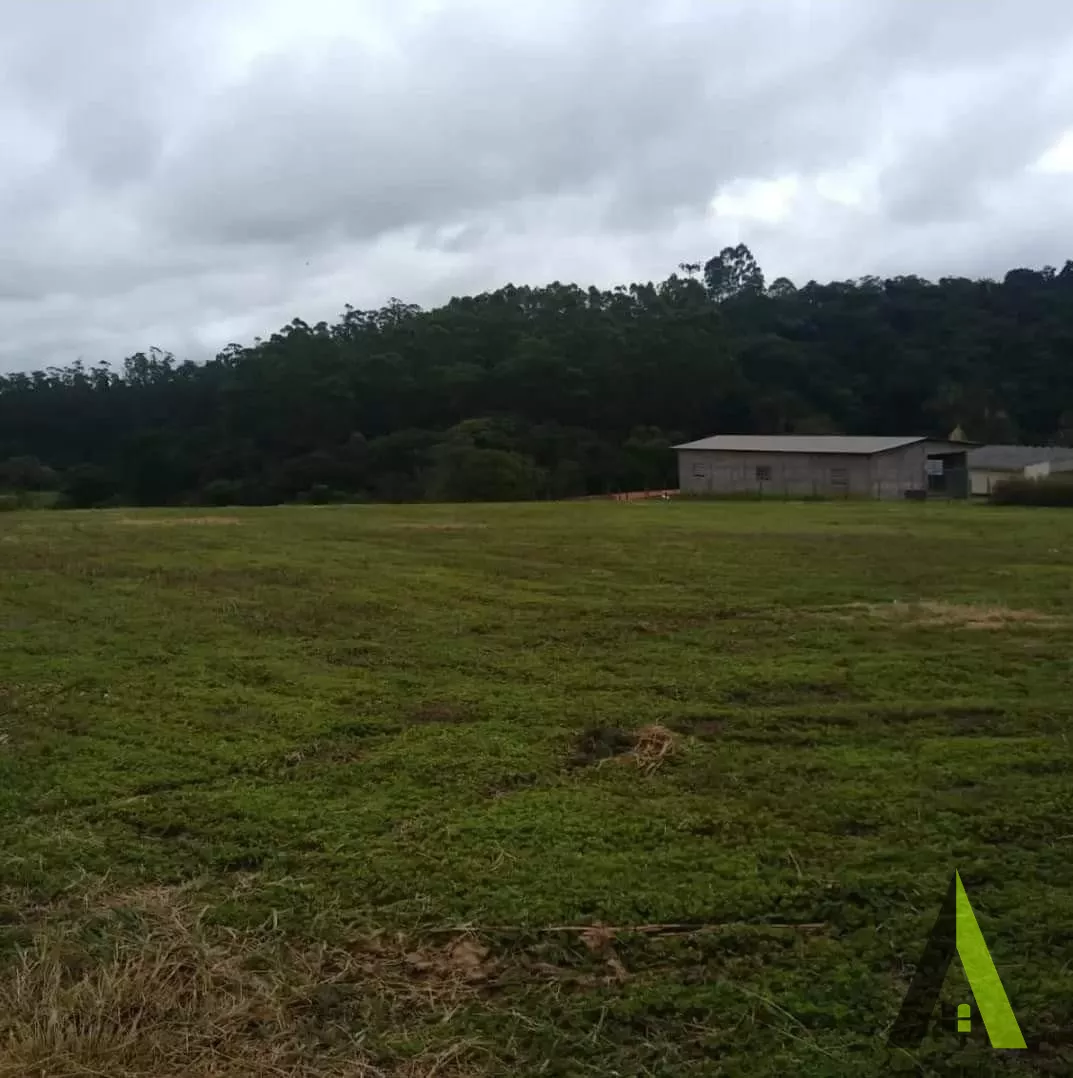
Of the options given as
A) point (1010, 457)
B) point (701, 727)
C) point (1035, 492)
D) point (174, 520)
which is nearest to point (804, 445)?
point (1010, 457)

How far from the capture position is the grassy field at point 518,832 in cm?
323

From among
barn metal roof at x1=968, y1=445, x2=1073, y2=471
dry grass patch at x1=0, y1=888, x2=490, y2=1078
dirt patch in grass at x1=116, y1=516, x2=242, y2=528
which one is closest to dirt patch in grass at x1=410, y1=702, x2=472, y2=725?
dry grass patch at x1=0, y1=888, x2=490, y2=1078

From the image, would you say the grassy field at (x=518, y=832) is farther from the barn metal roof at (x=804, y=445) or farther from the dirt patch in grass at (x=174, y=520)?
the barn metal roof at (x=804, y=445)

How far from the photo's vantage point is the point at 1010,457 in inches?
1564

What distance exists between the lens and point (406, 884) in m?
4.12

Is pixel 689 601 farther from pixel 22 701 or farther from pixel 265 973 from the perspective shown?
pixel 265 973

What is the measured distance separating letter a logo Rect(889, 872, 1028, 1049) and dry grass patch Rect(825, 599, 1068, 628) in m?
5.58

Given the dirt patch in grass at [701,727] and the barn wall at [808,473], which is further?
the barn wall at [808,473]

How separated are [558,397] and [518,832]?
45.1 metres

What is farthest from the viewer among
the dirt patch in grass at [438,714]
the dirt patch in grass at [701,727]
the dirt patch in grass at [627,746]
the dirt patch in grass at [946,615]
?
the dirt patch in grass at [946,615]

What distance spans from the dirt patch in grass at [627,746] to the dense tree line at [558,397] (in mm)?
33505

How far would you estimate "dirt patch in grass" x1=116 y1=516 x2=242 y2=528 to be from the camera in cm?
1786

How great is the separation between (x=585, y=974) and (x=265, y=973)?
3.30 ft

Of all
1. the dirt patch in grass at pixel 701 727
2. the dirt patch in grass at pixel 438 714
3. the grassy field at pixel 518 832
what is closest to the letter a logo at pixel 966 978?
the grassy field at pixel 518 832
